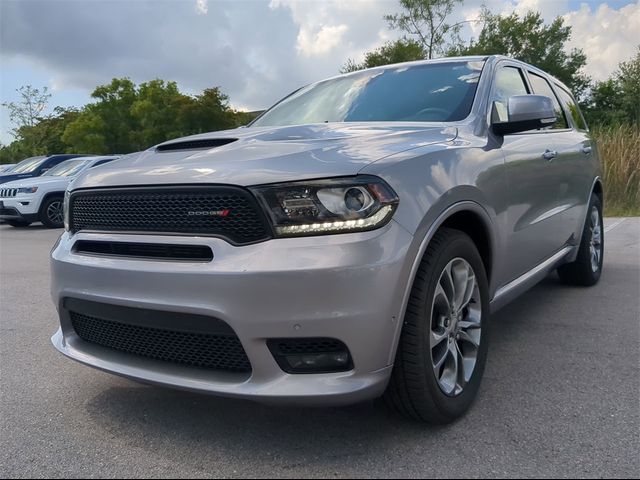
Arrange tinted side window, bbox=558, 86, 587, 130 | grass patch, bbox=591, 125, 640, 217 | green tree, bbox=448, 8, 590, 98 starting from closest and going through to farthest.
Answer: tinted side window, bbox=558, 86, 587, 130 → grass patch, bbox=591, 125, 640, 217 → green tree, bbox=448, 8, 590, 98

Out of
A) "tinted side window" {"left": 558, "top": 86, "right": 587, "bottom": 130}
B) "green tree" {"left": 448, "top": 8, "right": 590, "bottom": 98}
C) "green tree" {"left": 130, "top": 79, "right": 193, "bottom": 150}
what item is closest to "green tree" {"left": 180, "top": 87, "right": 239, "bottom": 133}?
"green tree" {"left": 130, "top": 79, "right": 193, "bottom": 150}

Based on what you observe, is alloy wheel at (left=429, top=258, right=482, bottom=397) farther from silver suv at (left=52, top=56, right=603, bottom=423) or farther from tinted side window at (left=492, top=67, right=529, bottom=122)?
tinted side window at (left=492, top=67, right=529, bottom=122)

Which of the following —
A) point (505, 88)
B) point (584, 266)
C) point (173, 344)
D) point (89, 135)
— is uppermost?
point (505, 88)

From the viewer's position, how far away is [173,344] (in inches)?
88.7

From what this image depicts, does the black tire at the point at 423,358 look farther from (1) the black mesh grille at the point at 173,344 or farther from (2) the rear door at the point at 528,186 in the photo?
(2) the rear door at the point at 528,186

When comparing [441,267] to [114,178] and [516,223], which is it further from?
[114,178]

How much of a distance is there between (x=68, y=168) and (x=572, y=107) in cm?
1153

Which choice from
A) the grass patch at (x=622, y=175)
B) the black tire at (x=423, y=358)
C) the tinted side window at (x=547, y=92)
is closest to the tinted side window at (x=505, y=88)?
the tinted side window at (x=547, y=92)

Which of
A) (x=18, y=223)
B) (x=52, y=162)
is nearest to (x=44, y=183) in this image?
(x=18, y=223)

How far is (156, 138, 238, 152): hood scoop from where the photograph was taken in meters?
2.62

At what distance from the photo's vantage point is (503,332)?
3.76m

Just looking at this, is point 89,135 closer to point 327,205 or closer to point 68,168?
point 68,168

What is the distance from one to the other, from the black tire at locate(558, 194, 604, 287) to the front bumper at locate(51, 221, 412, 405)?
3226 mm

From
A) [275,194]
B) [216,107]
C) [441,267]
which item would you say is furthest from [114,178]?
[216,107]
